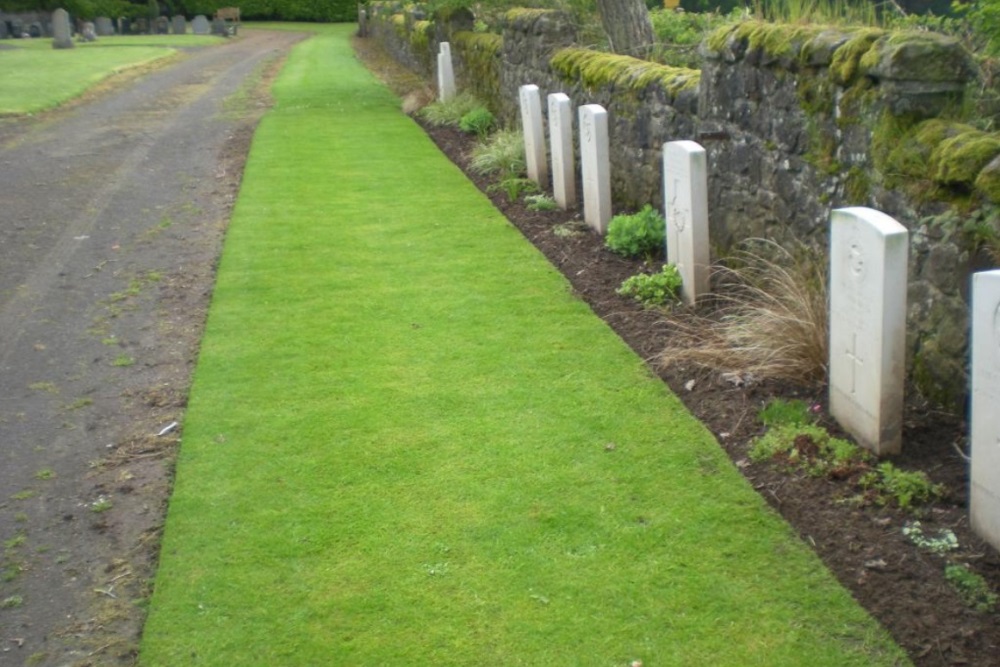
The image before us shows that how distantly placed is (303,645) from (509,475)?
1587 millimetres

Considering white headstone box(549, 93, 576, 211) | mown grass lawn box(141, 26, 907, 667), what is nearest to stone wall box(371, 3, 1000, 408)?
white headstone box(549, 93, 576, 211)

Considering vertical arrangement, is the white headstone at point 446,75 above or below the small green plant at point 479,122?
above

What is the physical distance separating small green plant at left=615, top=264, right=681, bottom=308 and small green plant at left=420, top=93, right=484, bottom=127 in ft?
31.3

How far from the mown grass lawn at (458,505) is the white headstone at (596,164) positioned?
1.18 metres

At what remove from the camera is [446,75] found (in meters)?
18.9

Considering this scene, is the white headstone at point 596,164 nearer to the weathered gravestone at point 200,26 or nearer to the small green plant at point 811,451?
the small green plant at point 811,451

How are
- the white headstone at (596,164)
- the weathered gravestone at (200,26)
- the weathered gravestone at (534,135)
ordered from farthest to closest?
the weathered gravestone at (200,26)
the weathered gravestone at (534,135)
the white headstone at (596,164)

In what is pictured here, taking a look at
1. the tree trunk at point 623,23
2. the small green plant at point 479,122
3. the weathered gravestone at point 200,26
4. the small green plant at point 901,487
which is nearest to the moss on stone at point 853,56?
the small green plant at point 901,487

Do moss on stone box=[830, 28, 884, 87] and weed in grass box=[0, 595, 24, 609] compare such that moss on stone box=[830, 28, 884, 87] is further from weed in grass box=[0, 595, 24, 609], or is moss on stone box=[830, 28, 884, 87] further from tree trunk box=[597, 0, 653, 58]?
tree trunk box=[597, 0, 653, 58]

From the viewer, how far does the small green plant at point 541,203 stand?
10938 mm

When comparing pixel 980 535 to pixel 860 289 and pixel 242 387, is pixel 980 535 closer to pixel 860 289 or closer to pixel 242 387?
pixel 860 289

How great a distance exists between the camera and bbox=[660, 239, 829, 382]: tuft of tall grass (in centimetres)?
595

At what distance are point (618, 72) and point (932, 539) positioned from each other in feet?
22.1

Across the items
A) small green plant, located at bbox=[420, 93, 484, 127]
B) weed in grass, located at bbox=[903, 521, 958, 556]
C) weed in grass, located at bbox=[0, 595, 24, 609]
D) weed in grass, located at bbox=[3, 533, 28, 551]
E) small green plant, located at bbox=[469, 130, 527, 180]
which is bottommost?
weed in grass, located at bbox=[903, 521, 958, 556]
